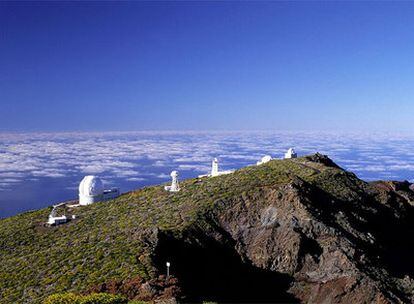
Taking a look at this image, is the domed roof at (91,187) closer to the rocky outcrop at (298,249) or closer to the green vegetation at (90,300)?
the rocky outcrop at (298,249)

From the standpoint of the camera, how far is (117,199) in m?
42.8

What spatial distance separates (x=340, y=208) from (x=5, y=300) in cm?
2551

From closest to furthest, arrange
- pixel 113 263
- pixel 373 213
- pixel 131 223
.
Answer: pixel 113 263 → pixel 131 223 → pixel 373 213

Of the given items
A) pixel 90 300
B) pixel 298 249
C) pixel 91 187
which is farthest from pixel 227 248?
pixel 91 187

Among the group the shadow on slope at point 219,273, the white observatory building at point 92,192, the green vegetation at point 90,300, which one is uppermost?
the green vegetation at point 90,300

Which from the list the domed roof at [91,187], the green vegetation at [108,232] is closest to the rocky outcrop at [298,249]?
the green vegetation at [108,232]

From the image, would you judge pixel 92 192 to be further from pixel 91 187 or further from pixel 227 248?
pixel 227 248

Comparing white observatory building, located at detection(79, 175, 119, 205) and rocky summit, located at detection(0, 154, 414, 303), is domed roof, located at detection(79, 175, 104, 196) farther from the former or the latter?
rocky summit, located at detection(0, 154, 414, 303)

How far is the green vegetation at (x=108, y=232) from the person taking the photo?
24391mm

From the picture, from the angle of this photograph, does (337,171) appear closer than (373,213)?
No

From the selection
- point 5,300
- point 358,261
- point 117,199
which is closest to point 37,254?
point 5,300

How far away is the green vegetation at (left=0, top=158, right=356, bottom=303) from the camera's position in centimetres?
2439

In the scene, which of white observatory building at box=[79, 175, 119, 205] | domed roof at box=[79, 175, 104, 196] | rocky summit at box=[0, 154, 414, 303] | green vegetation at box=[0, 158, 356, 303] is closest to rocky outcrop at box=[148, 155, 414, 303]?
rocky summit at box=[0, 154, 414, 303]

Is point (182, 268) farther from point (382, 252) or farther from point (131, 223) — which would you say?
point (382, 252)
